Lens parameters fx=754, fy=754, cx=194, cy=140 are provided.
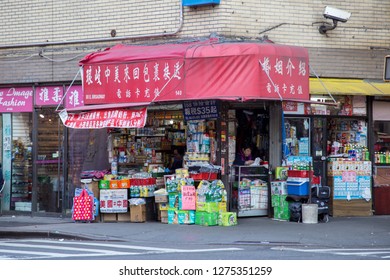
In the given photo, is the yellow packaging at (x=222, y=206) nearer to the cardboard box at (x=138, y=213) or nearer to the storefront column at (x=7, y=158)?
the cardboard box at (x=138, y=213)

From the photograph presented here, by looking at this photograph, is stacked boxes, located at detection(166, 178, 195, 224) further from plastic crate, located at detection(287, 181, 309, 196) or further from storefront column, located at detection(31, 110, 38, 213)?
storefront column, located at detection(31, 110, 38, 213)

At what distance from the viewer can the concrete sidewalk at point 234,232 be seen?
48.4 feet

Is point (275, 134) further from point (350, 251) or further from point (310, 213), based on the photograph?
point (350, 251)

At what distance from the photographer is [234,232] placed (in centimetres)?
1572

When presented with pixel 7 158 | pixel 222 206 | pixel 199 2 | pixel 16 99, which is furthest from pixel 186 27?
pixel 7 158

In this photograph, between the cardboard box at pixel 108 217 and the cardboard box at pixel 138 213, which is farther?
the cardboard box at pixel 108 217

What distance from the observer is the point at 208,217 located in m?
16.8

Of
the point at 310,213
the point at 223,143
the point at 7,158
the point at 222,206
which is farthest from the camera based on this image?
the point at 7,158

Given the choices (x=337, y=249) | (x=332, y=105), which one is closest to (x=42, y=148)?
(x=332, y=105)

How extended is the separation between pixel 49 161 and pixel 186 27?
5137 mm

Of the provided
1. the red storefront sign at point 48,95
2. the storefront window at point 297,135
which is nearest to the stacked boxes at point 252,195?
the storefront window at point 297,135

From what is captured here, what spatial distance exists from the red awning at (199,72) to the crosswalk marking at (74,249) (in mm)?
3788

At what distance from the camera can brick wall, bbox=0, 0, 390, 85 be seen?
707 inches

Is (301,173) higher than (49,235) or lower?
higher
